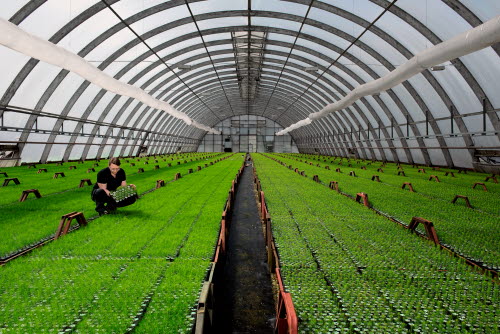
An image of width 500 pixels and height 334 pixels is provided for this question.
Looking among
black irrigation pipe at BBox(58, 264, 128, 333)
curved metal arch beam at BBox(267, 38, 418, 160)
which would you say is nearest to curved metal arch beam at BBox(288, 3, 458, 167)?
curved metal arch beam at BBox(267, 38, 418, 160)

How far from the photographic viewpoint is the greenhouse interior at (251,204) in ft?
11.3

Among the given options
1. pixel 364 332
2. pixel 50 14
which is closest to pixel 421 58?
pixel 364 332

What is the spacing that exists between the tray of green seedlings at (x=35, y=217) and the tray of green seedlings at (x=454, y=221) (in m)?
7.42

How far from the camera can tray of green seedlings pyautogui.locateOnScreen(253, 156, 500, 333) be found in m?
3.12

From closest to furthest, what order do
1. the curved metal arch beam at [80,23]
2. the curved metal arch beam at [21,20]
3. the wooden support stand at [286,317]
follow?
the wooden support stand at [286,317], the curved metal arch beam at [21,20], the curved metal arch beam at [80,23]

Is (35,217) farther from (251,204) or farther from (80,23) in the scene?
(80,23)

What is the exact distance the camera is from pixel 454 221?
7.41 meters

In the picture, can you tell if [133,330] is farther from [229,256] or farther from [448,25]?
[448,25]

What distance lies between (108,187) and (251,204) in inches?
191

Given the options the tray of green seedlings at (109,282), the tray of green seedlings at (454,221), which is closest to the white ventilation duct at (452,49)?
the tray of green seedlings at (454,221)

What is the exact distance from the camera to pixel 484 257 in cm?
503

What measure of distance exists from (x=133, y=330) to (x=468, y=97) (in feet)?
72.6

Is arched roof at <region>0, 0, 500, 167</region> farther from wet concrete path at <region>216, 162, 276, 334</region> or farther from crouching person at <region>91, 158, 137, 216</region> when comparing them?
wet concrete path at <region>216, 162, 276, 334</region>

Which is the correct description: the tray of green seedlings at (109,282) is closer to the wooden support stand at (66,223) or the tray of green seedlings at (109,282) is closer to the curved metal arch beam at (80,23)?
the wooden support stand at (66,223)
